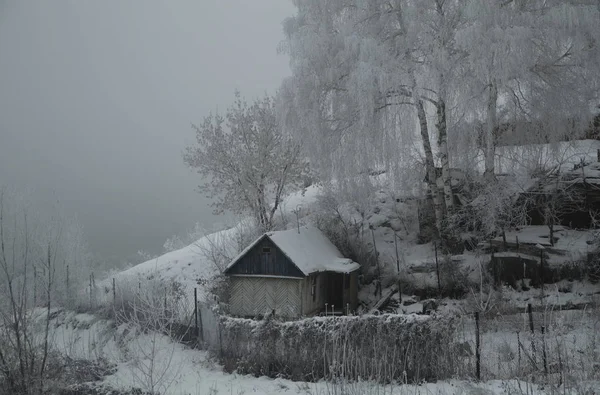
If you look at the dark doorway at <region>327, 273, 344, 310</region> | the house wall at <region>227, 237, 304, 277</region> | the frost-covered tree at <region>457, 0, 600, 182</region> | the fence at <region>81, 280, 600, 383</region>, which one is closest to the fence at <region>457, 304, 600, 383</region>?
the fence at <region>81, 280, 600, 383</region>

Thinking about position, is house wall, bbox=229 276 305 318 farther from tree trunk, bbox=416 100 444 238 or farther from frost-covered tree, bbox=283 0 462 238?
tree trunk, bbox=416 100 444 238

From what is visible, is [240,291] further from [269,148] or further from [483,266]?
[269,148]

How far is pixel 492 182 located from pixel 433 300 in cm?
566

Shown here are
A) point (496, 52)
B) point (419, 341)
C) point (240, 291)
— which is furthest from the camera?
point (240, 291)

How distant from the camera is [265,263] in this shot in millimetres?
18094

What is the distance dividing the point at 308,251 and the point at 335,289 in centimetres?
281

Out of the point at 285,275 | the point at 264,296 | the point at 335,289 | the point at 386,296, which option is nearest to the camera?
the point at 285,275

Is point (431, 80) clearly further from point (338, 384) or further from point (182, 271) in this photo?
point (182, 271)

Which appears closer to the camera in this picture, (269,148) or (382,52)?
(382,52)

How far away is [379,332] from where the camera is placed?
447 inches

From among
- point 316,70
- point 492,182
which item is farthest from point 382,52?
point 492,182

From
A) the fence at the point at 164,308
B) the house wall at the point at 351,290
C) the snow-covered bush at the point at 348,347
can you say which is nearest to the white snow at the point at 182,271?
the fence at the point at 164,308

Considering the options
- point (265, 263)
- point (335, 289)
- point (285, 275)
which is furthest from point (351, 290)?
point (265, 263)

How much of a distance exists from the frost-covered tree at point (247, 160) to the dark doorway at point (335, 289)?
25.5 ft
